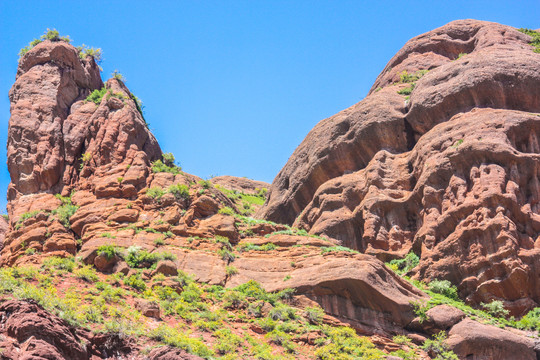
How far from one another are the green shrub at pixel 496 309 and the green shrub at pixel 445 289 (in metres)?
1.76

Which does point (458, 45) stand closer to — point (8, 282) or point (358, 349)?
point (358, 349)

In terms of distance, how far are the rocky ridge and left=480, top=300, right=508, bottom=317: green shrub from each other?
55cm

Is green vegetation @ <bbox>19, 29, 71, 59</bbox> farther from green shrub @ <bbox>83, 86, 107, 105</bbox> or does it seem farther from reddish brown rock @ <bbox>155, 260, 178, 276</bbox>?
reddish brown rock @ <bbox>155, 260, 178, 276</bbox>

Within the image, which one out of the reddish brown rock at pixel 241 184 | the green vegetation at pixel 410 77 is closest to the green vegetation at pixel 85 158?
the green vegetation at pixel 410 77

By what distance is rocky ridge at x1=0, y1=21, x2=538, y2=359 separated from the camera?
25.0 metres

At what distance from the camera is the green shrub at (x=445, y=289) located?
32500 millimetres

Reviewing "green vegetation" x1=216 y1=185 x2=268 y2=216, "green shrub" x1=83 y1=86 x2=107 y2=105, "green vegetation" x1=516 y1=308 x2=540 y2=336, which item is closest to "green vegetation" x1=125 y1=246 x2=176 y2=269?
"green shrub" x1=83 y1=86 x2=107 y2=105

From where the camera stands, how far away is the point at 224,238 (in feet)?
112

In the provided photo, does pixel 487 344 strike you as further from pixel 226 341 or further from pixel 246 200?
pixel 246 200

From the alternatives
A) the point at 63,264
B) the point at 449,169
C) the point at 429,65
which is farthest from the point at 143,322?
the point at 429,65

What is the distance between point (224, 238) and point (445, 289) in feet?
38.1

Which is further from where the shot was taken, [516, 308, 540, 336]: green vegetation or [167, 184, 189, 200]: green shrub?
[167, 184, 189, 200]: green shrub

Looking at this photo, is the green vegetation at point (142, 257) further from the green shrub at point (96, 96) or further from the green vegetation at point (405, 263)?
the green shrub at point (96, 96)

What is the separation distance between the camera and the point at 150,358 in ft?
65.8
